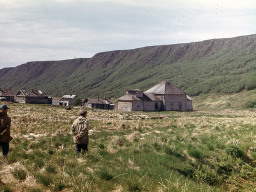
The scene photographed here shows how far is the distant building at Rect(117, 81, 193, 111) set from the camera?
54.8 m

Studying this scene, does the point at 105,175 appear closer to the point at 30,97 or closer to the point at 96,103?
the point at 96,103

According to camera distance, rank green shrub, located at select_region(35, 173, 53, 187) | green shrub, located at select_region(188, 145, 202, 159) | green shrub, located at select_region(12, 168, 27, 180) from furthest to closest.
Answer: green shrub, located at select_region(188, 145, 202, 159), green shrub, located at select_region(12, 168, 27, 180), green shrub, located at select_region(35, 173, 53, 187)

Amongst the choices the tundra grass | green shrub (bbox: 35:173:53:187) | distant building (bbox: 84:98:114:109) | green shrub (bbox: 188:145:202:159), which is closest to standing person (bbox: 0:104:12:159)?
the tundra grass

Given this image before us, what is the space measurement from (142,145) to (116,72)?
7544 inches

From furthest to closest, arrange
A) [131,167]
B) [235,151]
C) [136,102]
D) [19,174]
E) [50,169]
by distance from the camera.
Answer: [136,102]
[235,151]
[131,167]
[50,169]
[19,174]

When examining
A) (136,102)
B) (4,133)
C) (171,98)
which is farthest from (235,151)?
(171,98)

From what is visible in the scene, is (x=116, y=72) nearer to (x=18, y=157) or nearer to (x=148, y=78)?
(x=148, y=78)

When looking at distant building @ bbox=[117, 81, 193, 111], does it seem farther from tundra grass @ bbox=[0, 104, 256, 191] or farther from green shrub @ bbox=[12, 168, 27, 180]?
green shrub @ bbox=[12, 168, 27, 180]

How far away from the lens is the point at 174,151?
9.38 metres

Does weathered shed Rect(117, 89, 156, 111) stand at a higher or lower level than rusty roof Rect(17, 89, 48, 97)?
lower

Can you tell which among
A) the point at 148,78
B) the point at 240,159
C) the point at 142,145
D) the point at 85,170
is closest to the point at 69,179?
the point at 85,170

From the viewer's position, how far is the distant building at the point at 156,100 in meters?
54.8

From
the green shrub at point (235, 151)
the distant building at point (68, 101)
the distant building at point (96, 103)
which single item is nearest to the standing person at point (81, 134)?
the green shrub at point (235, 151)

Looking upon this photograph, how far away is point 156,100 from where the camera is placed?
57438mm
